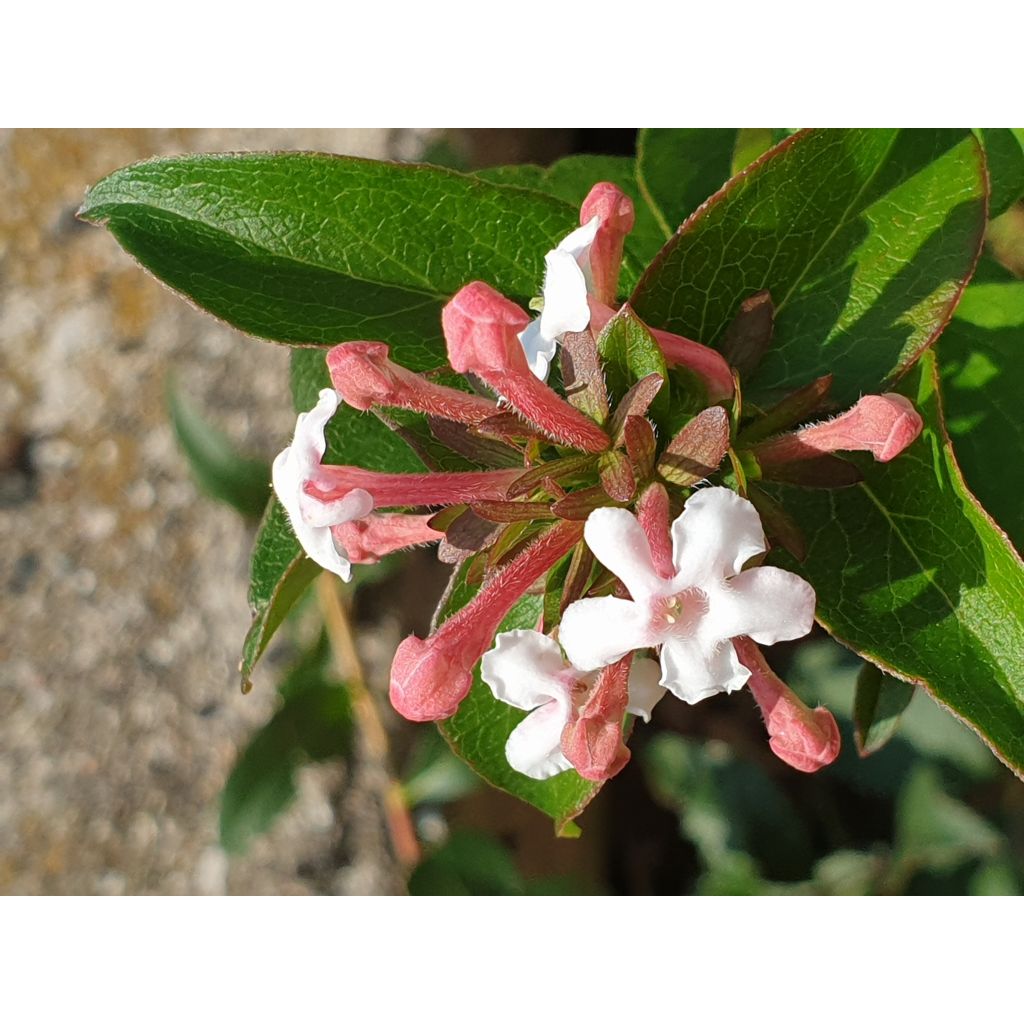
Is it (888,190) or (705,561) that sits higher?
(888,190)

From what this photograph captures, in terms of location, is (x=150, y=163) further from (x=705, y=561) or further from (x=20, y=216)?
(x=20, y=216)

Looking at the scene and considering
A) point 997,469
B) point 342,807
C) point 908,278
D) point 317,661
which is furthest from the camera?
point 342,807

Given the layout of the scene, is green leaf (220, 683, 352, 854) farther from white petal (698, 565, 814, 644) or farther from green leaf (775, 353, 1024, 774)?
white petal (698, 565, 814, 644)

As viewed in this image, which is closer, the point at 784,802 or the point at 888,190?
the point at 888,190

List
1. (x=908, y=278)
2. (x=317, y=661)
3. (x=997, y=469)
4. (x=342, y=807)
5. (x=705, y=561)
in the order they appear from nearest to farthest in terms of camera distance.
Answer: (x=705, y=561)
(x=908, y=278)
(x=997, y=469)
(x=317, y=661)
(x=342, y=807)

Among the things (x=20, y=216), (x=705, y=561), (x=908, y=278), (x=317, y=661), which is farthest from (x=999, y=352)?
(x=20, y=216)

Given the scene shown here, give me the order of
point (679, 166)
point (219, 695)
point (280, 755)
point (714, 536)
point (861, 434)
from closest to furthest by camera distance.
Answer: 1. point (714, 536)
2. point (861, 434)
3. point (679, 166)
4. point (280, 755)
5. point (219, 695)

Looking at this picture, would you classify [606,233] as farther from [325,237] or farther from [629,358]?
[325,237]

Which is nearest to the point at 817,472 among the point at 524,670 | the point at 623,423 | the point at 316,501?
the point at 623,423
